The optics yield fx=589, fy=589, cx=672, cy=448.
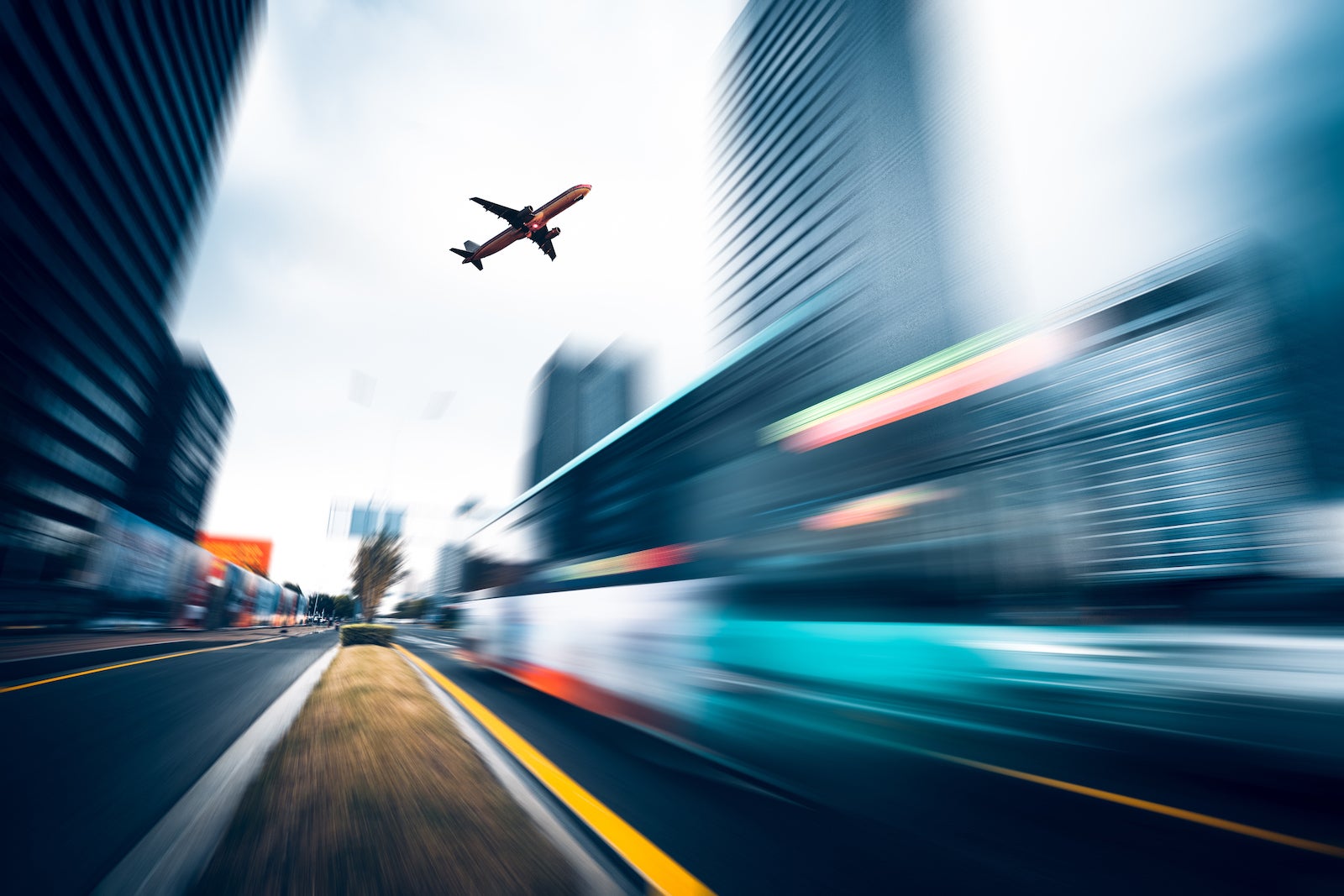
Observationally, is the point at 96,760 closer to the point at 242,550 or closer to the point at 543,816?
the point at 543,816

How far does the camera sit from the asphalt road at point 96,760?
2037 millimetres

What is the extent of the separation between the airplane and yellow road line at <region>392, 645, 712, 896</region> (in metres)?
15.9

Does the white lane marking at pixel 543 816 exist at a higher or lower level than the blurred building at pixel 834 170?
lower

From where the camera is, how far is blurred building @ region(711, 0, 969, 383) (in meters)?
47.8

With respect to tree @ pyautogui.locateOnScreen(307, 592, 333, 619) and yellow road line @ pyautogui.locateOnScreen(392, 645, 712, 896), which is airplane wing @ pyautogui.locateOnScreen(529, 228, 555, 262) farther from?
tree @ pyautogui.locateOnScreen(307, 592, 333, 619)

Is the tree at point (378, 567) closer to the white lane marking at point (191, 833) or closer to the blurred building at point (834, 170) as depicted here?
the blurred building at point (834, 170)

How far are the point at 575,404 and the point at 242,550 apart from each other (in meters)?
77.5

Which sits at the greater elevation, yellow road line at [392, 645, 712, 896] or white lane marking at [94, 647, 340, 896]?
white lane marking at [94, 647, 340, 896]

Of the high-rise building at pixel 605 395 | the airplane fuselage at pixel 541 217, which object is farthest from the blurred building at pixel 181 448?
the airplane fuselage at pixel 541 217

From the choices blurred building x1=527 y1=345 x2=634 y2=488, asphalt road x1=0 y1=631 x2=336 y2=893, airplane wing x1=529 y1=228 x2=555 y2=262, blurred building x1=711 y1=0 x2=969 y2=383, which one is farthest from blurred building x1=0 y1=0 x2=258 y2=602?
blurred building x1=711 y1=0 x2=969 y2=383

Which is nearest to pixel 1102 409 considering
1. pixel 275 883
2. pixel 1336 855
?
pixel 1336 855

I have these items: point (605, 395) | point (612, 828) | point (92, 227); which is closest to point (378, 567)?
point (605, 395)

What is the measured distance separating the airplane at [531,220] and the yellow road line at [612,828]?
1585 centimetres

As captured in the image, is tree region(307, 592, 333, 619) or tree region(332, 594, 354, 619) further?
tree region(332, 594, 354, 619)
